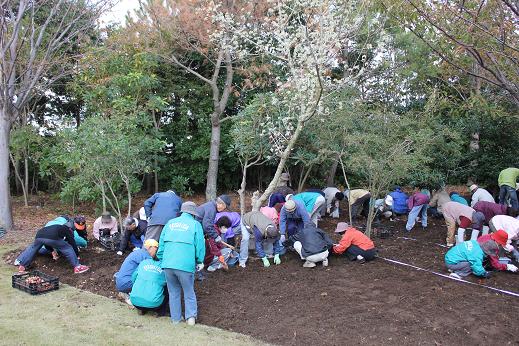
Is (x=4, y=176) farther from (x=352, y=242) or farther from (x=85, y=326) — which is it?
(x=352, y=242)

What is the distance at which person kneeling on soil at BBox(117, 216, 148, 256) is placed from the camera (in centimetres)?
781

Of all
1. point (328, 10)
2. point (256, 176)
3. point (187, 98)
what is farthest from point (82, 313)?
point (256, 176)

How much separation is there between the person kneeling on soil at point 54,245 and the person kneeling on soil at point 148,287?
2.10 m

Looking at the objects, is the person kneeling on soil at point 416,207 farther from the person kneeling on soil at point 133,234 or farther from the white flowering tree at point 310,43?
the person kneeling on soil at point 133,234

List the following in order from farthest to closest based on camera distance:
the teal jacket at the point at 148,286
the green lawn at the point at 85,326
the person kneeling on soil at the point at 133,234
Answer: the person kneeling on soil at the point at 133,234 → the teal jacket at the point at 148,286 → the green lawn at the point at 85,326

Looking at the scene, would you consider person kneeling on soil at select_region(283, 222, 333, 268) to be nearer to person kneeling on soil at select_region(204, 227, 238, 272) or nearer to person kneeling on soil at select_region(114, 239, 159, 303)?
person kneeling on soil at select_region(204, 227, 238, 272)

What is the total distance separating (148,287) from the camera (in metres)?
5.20

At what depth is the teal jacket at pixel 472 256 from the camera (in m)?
6.40

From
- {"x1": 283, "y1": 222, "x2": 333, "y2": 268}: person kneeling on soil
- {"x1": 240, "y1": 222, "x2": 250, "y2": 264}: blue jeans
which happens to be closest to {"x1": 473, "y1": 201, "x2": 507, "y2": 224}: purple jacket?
{"x1": 283, "y1": 222, "x2": 333, "y2": 268}: person kneeling on soil

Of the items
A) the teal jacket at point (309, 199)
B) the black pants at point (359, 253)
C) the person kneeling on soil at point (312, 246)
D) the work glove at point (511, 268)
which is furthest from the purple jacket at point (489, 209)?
the person kneeling on soil at point (312, 246)

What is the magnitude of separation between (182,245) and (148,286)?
0.65 m

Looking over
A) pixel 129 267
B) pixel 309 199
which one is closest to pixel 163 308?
pixel 129 267

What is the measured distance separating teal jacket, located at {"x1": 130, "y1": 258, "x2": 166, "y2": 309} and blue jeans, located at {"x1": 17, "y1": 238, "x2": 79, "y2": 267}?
2160mm

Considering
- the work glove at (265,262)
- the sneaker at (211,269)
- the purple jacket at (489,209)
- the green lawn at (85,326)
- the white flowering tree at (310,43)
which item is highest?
the white flowering tree at (310,43)
